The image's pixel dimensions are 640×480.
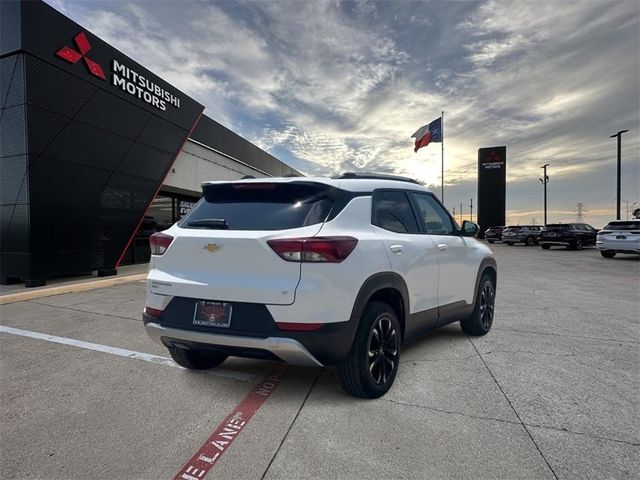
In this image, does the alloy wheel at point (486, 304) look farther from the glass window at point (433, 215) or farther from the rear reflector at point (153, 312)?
the rear reflector at point (153, 312)

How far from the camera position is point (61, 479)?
225 cm

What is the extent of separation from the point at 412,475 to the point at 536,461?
0.78 meters

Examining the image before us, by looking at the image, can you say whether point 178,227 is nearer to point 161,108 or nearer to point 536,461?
point 536,461

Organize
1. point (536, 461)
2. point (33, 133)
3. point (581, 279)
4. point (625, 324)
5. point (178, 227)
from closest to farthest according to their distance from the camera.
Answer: point (536, 461)
point (178, 227)
point (625, 324)
point (33, 133)
point (581, 279)

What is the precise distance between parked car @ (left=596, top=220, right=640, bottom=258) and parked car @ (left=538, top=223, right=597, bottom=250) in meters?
5.65

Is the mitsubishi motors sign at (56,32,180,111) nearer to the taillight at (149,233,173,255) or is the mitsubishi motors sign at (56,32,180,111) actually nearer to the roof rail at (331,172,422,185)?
the taillight at (149,233,173,255)

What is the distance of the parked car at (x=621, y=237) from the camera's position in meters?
16.2

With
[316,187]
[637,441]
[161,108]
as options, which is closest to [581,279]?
[637,441]

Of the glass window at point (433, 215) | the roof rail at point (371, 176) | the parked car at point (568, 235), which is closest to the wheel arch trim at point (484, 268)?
the glass window at point (433, 215)

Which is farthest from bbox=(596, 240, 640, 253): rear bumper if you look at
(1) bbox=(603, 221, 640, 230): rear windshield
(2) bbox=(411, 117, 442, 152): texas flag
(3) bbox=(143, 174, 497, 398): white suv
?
(3) bbox=(143, 174, 497, 398): white suv

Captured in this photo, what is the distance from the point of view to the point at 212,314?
3.00 meters

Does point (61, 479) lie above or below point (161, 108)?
below

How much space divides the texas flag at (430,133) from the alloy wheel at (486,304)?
22227mm

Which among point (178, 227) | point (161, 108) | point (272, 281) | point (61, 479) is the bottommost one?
point (61, 479)
